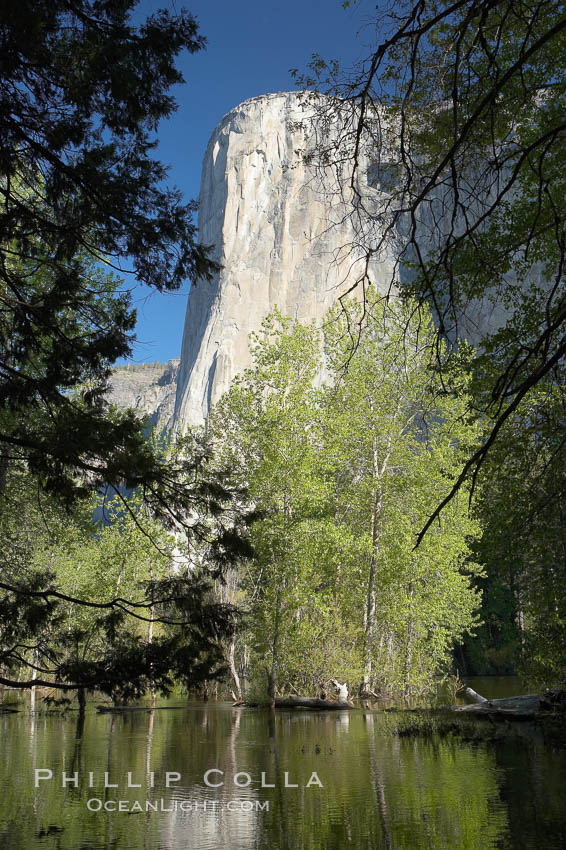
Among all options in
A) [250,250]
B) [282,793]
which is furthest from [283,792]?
[250,250]

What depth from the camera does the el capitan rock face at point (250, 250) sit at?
8456cm

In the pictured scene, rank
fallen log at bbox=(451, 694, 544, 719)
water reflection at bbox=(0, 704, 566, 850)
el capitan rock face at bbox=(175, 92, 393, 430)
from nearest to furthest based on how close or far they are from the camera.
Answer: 1. water reflection at bbox=(0, 704, 566, 850)
2. fallen log at bbox=(451, 694, 544, 719)
3. el capitan rock face at bbox=(175, 92, 393, 430)

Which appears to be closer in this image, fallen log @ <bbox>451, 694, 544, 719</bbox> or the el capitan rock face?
fallen log @ <bbox>451, 694, 544, 719</bbox>

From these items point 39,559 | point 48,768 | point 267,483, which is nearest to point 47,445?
point 48,768

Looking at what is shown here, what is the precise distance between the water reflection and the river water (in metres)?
0.02

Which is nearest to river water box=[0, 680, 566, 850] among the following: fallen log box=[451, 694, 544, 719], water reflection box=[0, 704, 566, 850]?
water reflection box=[0, 704, 566, 850]

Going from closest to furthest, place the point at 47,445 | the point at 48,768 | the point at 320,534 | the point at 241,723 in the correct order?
the point at 47,445
the point at 48,768
the point at 241,723
the point at 320,534

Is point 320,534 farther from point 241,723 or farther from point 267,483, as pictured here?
point 241,723

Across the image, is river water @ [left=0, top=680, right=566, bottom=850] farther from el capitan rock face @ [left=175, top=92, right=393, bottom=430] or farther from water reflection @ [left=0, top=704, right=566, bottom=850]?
el capitan rock face @ [left=175, top=92, right=393, bottom=430]

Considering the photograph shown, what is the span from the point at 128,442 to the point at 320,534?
13.4m

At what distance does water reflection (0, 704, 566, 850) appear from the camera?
5113 mm

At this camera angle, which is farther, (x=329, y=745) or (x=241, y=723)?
(x=241, y=723)

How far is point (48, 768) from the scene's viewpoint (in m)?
8.75

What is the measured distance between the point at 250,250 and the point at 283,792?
87.3 meters
